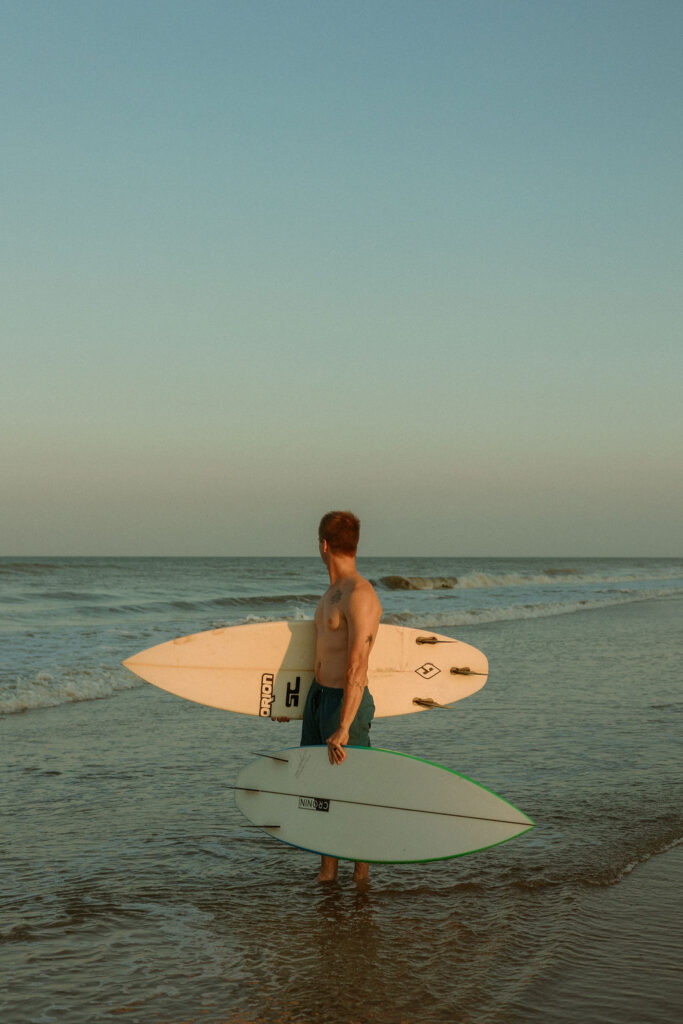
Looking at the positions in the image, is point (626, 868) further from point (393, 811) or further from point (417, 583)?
point (417, 583)

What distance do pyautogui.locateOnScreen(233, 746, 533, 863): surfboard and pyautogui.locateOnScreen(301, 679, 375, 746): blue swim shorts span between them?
0.11 metres

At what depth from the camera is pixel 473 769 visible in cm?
625

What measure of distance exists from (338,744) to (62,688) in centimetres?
618

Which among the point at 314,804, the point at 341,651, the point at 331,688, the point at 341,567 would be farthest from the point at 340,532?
the point at 314,804

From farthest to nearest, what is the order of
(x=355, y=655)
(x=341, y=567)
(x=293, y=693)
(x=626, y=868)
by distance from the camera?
(x=293, y=693) < (x=626, y=868) < (x=341, y=567) < (x=355, y=655)

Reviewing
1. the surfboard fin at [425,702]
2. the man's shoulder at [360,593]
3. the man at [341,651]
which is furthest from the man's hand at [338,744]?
the surfboard fin at [425,702]

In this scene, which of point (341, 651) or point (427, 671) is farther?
point (427, 671)

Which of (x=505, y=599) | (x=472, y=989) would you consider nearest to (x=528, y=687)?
(x=472, y=989)

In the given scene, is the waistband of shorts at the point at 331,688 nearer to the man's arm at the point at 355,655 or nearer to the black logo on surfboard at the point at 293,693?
the man's arm at the point at 355,655

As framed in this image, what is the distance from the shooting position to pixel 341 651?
4281 millimetres

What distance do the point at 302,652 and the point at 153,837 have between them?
4.09 feet

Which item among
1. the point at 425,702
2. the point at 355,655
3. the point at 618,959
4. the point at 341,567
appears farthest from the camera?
the point at 425,702

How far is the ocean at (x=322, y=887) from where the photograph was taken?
121 inches

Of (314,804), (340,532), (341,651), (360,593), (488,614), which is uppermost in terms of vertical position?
(340,532)
